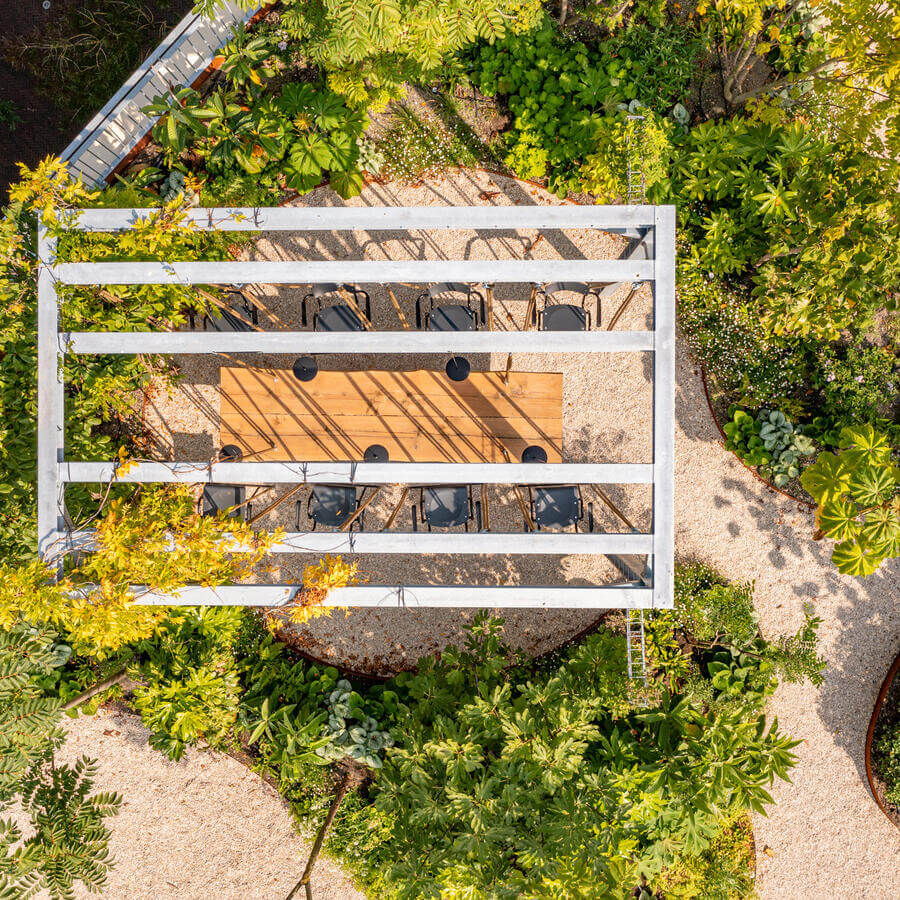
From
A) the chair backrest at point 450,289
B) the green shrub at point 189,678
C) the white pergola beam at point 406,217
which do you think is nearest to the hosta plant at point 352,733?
the green shrub at point 189,678

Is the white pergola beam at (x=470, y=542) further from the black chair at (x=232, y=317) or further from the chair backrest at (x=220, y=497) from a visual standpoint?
the black chair at (x=232, y=317)

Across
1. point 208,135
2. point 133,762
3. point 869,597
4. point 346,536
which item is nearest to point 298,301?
point 208,135

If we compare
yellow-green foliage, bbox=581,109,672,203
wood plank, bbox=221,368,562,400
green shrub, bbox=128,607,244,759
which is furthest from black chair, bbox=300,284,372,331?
green shrub, bbox=128,607,244,759

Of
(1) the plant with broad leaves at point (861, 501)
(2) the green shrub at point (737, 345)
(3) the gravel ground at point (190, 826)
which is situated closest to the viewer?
(1) the plant with broad leaves at point (861, 501)

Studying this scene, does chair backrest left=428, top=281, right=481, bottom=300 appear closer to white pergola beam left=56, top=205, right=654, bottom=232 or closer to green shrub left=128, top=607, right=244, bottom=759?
white pergola beam left=56, top=205, right=654, bottom=232

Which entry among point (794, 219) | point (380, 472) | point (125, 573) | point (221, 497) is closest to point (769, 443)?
point (794, 219)

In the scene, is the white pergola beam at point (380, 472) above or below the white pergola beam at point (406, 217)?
below
